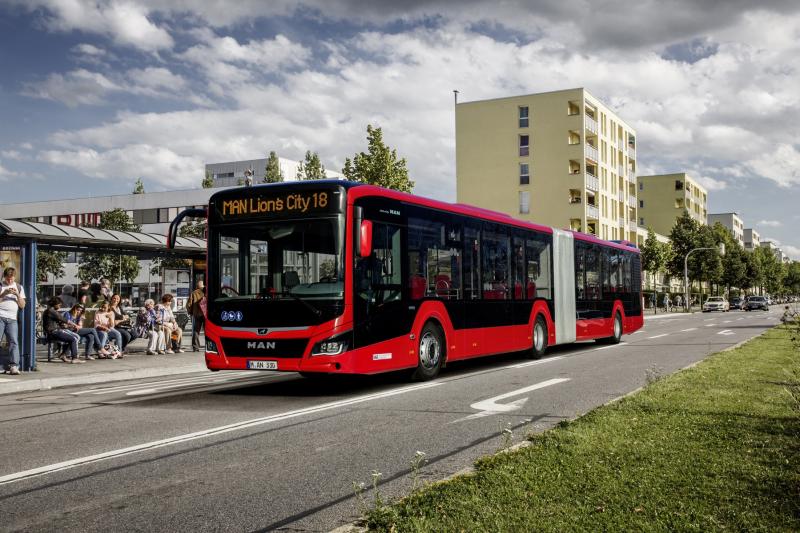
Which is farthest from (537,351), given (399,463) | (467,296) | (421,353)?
(399,463)

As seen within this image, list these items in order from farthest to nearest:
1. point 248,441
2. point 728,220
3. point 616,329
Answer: point 728,220, point 616,329, point 248,441

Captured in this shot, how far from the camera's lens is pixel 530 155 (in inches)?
2616

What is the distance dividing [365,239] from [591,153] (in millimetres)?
60458

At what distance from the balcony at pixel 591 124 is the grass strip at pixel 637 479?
61173 millimetres

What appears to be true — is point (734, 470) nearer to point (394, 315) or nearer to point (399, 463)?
point (399, 463)

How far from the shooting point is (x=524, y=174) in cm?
6669

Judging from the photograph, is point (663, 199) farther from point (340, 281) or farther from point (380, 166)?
point (340, 281)

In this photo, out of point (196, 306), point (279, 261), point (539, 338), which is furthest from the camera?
point (196, 306)

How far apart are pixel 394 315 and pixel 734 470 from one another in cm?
616

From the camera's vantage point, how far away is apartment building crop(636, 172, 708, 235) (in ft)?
366


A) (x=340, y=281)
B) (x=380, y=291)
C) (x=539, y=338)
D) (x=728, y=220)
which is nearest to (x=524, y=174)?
(x=539, y=338)

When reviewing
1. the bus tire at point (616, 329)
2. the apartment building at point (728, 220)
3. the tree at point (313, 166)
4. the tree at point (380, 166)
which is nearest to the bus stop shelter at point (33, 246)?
the bus tire at point (616, 329)

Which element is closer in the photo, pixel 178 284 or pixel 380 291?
pixel 380 291

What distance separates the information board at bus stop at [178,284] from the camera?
72.2 feet
